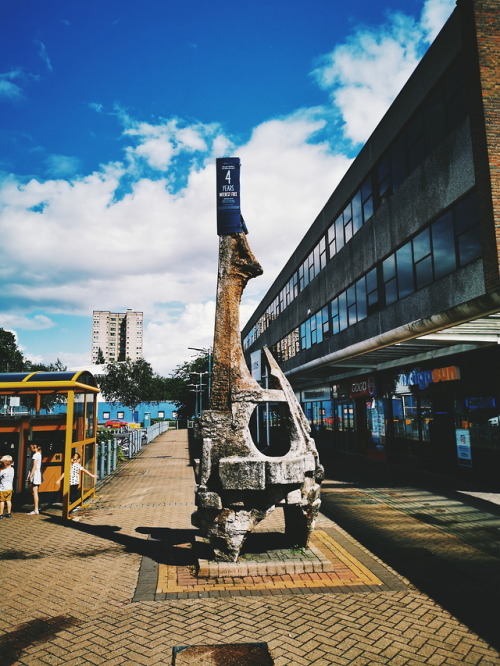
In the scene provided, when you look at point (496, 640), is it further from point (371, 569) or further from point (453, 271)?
point (453, 271)

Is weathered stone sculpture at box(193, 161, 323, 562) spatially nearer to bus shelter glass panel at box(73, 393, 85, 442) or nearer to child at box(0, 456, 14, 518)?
child at box(0, 456, 14, 518)

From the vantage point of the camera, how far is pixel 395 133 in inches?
651

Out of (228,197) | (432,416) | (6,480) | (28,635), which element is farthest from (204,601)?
(432,416)

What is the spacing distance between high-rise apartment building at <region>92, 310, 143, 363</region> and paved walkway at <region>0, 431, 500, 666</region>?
162m

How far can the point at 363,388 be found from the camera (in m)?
20.5

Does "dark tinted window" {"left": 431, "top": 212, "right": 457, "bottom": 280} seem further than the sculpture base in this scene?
Yes

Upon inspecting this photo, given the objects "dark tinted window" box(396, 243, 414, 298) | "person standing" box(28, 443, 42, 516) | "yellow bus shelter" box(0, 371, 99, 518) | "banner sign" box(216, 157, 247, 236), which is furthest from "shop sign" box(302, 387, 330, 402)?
"banner sign" box(216, 157, 247, 236)

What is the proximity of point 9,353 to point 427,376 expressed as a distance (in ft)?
179

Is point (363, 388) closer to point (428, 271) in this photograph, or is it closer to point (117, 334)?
point (428, 271)

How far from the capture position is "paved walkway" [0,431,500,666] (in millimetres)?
4316

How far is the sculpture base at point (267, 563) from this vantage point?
6.12 meters

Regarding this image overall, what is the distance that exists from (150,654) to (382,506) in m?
7.84

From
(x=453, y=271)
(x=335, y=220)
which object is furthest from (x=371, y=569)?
(x=335, y=220)

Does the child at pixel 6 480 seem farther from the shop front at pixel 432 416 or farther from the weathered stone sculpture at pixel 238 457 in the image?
the shop front at pixel 432 416
